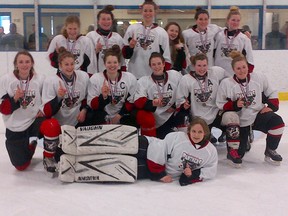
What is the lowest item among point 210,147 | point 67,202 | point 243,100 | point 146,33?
point 67,202

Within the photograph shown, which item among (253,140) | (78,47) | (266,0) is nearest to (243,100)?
(253,140)

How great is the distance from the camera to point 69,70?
3.04 meters

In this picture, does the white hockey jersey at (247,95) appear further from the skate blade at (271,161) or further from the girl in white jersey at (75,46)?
the girl in white jersey at (75,46)

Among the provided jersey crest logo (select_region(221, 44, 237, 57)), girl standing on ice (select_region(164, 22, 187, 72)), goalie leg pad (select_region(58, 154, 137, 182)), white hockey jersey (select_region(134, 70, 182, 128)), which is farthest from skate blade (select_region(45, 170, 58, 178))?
jersey crest logo (select_region(221, 44, 237, 57))

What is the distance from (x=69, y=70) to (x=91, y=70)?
2.09ft

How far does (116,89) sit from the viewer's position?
319 cm

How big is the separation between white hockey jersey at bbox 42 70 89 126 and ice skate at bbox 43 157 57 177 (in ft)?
1.09

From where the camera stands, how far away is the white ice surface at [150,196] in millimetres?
2285

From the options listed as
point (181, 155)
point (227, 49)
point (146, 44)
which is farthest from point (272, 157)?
point (146, 44)

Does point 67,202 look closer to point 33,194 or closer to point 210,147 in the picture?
point 33,194

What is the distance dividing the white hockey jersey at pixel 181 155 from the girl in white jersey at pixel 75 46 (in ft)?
3.69

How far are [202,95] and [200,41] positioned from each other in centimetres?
68

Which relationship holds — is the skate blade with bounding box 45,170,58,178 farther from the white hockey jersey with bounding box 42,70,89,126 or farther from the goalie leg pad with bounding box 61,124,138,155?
the white hockey jersey with bounding box 42,70,89,126

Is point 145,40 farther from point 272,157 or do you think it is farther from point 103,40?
point 272,157
